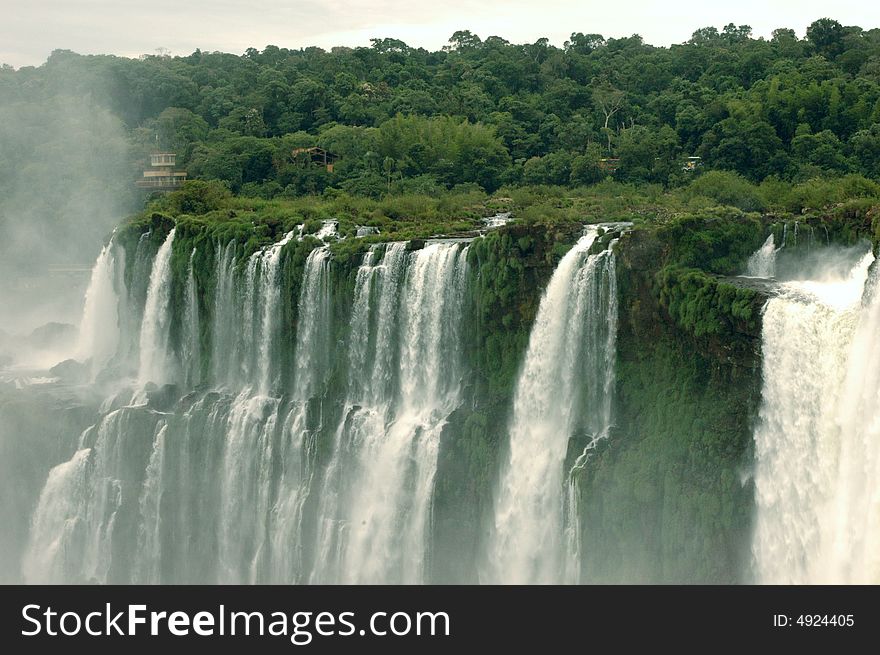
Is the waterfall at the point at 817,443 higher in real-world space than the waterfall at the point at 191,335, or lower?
lower

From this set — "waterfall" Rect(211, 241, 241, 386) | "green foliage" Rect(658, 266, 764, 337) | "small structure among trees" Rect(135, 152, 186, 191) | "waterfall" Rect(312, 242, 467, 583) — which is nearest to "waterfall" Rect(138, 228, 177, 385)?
"waterfall" Rect(211, 241, 241, 386)

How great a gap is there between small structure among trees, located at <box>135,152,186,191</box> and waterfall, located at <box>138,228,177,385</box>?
2121cm

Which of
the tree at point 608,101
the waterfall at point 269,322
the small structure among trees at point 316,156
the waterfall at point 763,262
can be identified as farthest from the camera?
the tree at point 608,101

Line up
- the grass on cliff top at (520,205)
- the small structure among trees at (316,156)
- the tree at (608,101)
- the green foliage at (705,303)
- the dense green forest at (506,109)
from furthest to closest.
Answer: the tree at (608,101), the small structure among trees at (316,156), the dense green forest at (506,109), the grass on cliff top at (520,205), the green foliage at (705,303)

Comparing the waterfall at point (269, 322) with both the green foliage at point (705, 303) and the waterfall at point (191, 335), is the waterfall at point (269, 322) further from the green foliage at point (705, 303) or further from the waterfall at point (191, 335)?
the green foliage at point (705, 303)

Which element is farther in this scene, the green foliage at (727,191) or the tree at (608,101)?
the tree at (608,101)

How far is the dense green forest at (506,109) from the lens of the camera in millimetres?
53000

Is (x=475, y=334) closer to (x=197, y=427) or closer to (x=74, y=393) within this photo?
(x=197, y=427)

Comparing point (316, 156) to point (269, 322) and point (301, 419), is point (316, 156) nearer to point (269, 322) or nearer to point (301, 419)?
point (269, 322)

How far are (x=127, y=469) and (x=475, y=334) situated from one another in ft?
42.3

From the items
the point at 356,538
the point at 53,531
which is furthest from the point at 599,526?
the point at 53,531

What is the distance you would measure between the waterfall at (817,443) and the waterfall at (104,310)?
27.9 m

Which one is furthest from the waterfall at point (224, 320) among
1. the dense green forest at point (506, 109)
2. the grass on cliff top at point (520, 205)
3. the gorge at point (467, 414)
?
the dense green forest at point (506, 109)

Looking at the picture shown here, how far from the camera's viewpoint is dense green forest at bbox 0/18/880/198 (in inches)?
2087
